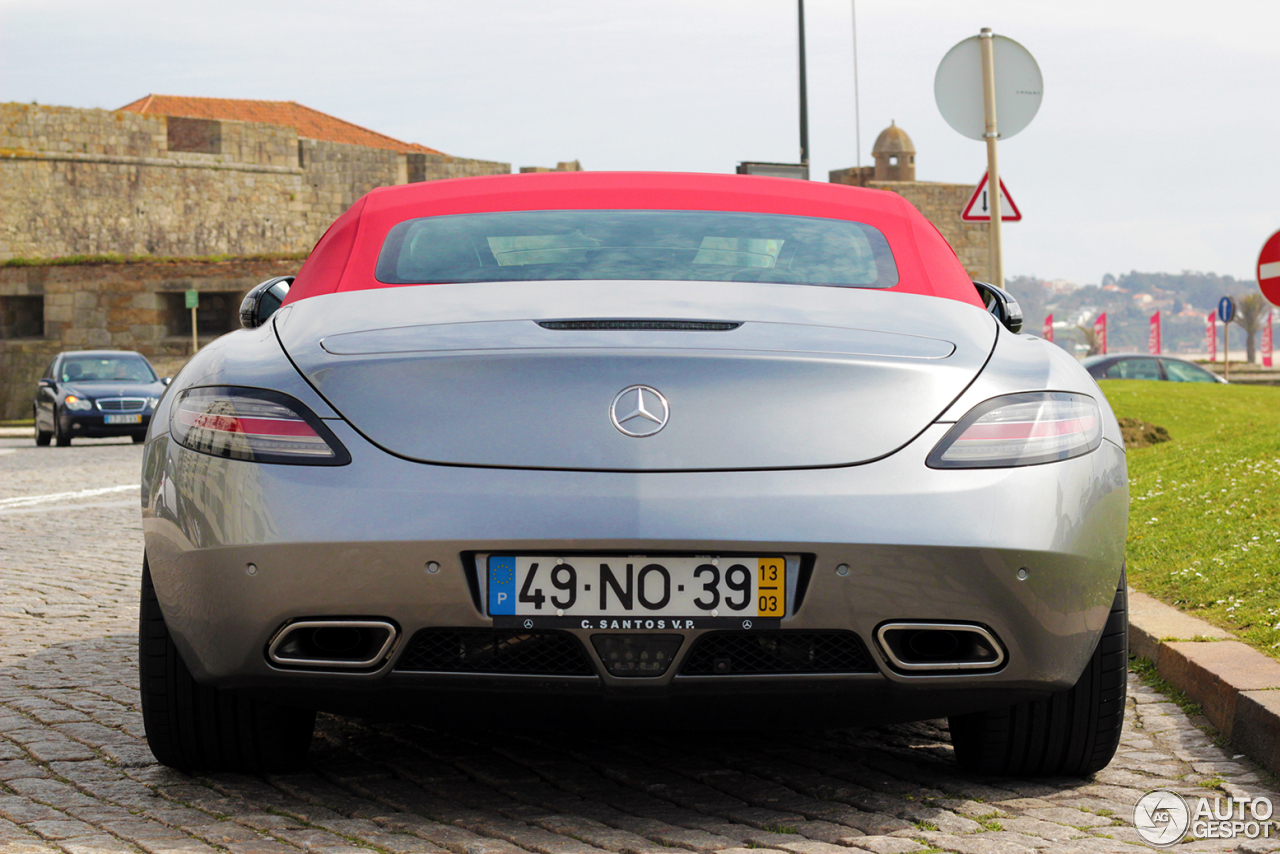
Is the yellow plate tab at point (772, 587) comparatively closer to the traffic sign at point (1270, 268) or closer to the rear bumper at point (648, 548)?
the rear bumper at point (648, 548)

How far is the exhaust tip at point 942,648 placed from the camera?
2.80m

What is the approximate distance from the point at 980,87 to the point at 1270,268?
7.46 feet

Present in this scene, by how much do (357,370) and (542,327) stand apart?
1.21 feet

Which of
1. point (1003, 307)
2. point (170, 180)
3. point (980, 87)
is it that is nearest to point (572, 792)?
point (1003, 307)

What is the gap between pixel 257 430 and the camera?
2.88m

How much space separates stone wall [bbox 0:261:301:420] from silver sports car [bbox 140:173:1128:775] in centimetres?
3721

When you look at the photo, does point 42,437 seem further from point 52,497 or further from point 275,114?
point 275,114

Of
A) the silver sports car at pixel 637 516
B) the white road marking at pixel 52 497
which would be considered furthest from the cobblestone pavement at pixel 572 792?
the white road marking at pixel 52 497

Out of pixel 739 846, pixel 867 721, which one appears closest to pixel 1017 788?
pixel 867 721

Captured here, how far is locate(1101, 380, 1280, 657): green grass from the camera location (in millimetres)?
5086

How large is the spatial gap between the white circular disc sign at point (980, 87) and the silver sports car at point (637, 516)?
7.64 meters

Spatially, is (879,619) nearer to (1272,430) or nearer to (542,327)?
(542,327)

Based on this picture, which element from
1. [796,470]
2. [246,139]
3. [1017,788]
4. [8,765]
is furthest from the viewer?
[246,139]

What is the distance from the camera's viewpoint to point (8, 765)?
3.58 meters
